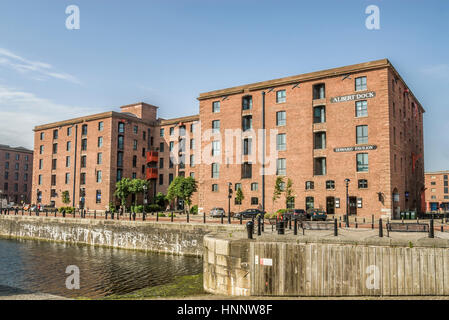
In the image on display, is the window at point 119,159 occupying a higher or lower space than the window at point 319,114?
lower

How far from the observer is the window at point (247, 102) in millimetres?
46909

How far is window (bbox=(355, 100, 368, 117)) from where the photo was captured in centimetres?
3906

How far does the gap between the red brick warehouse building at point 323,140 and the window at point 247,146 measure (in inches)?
4.8

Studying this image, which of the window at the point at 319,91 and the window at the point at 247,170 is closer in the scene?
the window at the point at 319,91

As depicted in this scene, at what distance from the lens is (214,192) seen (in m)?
48.3

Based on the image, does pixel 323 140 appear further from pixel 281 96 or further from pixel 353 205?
pixel 353 205

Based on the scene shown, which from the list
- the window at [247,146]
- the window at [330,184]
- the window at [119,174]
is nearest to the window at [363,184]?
the window at [330,184]

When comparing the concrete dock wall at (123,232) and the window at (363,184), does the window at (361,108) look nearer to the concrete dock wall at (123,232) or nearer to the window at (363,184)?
the window at (363,184)

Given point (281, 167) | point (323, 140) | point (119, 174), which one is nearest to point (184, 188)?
point (119, 174)

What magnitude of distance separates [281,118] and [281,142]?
284 cm

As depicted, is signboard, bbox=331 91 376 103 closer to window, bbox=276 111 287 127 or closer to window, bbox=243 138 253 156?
window, bbox=276 111 287 127

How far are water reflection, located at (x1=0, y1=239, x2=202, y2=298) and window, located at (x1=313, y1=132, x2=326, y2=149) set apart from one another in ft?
69.7

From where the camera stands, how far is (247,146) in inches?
1817
